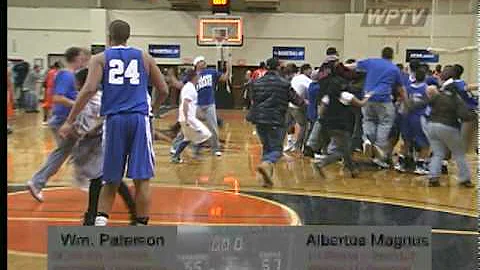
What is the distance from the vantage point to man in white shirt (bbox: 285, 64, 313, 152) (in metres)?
4.31

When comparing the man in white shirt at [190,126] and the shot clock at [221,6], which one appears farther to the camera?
the man in white shirt at [190,126]

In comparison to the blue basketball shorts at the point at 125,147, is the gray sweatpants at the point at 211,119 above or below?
below

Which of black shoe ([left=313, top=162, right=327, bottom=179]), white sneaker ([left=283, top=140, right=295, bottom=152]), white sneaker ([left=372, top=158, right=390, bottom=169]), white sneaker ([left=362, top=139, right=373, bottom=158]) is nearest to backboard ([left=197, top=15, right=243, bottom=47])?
black shoe ([left=313, top=162, right=327, bottom=179])

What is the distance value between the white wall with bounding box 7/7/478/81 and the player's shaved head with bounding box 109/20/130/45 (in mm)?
28

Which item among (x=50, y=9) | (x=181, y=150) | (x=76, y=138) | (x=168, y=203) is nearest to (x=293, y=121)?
(x=181, y=150)

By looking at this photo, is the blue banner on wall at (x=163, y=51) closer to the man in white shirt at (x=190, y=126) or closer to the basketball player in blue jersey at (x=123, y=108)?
the basketball player in blue jersey at (x=123, y=108)

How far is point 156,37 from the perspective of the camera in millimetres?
3244

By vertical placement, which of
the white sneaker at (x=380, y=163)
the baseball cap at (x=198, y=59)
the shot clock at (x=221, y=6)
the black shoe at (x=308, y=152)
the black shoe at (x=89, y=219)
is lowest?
the white sneaker at (x=380, y=163)

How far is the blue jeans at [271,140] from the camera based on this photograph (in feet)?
20.4

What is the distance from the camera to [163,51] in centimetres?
329

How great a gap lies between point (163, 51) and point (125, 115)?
1.24 feet

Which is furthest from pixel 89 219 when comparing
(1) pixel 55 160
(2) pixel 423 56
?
(2) pixel 423 56
